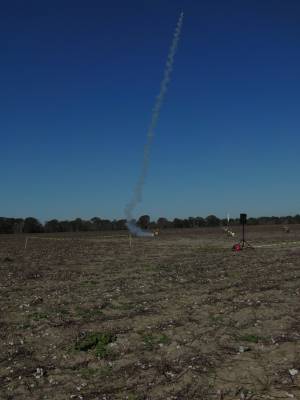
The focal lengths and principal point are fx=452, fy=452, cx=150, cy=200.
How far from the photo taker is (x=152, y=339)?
33.6ft

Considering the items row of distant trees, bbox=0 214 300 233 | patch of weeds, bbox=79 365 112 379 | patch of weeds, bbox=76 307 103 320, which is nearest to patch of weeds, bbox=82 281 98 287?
patch of weeds, bbox=76 307 103 320

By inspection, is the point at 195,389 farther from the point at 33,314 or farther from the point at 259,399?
the point at 33,314

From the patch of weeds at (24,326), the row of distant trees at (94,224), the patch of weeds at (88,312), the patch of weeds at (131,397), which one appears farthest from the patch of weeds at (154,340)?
the row of distant trees at (94,224)

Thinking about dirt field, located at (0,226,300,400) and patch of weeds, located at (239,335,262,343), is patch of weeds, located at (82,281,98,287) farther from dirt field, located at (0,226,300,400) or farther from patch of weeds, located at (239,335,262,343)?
patch of weeds, located at (239,335,262,343)

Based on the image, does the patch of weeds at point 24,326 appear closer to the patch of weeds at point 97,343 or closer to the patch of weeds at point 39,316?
the patch of weeds at point 39,316

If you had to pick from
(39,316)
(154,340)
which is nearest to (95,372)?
(154,340)

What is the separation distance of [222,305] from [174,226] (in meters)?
161

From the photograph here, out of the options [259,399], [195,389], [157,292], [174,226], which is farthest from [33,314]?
[174,226]

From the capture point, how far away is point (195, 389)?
740 centimetres

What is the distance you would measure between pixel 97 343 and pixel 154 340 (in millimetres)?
1272

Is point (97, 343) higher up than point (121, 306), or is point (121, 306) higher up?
point (121, 306)

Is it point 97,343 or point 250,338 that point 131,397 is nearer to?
point 97,343

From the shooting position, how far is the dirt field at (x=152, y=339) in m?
7.59

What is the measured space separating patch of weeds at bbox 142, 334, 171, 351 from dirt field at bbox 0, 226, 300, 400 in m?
0.02
